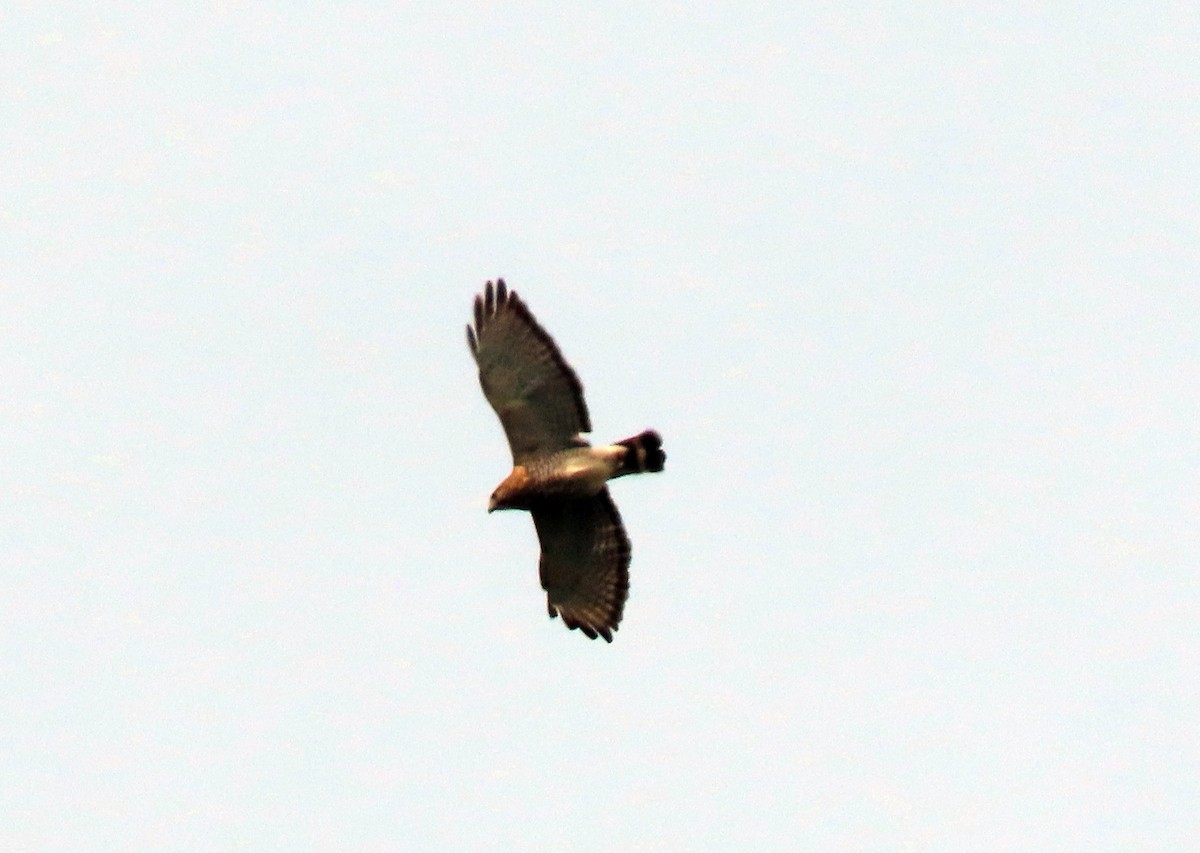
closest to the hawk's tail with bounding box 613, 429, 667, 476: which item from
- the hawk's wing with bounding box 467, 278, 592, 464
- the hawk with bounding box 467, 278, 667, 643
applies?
the hawk with bounding box 467, 278, 667, 643

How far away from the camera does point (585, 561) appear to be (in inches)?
1001

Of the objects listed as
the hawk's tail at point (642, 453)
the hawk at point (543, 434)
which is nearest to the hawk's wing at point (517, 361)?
the hawk at point (543, 434)

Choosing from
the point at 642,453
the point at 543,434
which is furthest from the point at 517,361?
the point at 642,453

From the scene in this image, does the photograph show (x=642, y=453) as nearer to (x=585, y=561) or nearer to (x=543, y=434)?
(x=543, y=434)

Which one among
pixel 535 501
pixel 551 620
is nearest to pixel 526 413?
pixel 535 501

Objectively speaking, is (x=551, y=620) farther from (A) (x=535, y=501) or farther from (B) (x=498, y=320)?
(B) (x=498, y=320)

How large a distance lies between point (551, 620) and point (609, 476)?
2.07 metres

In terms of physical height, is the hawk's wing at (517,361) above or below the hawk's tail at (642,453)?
above

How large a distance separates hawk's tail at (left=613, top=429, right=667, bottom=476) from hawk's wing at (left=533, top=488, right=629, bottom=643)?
49 cm

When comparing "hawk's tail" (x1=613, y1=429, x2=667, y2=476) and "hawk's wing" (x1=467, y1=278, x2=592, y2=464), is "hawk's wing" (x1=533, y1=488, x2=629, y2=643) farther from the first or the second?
"hawk's wing" (x1=467, y1=278, x2=592, y2=464)

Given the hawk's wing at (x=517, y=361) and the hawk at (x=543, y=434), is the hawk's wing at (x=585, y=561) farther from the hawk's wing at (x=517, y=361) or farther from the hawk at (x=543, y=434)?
the hawk's wing at (x=517, y=361)

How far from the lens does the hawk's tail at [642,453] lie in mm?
24516

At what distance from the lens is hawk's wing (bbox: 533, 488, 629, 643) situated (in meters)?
25.0

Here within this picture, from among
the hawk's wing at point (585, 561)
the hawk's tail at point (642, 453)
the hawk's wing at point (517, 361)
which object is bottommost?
the hawk's wing at point (585, 561)
